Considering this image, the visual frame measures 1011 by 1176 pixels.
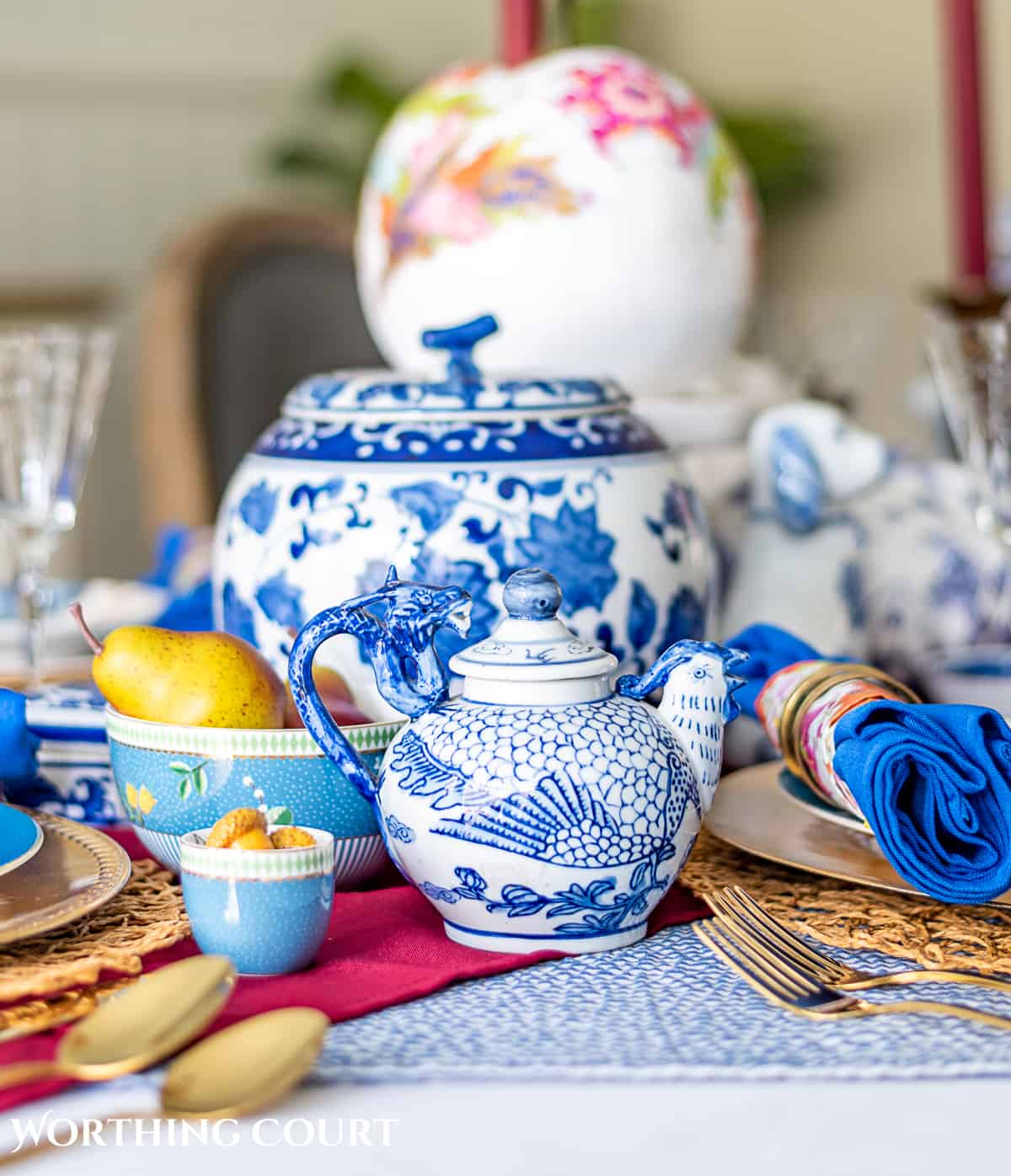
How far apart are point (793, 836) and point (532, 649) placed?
154 mm

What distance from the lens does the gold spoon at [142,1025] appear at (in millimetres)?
372

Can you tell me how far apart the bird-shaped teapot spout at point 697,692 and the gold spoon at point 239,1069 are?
0.53 ft

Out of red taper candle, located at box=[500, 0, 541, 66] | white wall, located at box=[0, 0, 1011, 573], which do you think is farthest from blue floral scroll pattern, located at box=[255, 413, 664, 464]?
white wall, located at box=[0, 0, 1011, 573]

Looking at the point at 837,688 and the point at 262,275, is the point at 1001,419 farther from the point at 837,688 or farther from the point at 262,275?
the point at 262,275

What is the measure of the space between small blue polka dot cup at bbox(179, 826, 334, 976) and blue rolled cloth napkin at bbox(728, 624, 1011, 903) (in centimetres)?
18

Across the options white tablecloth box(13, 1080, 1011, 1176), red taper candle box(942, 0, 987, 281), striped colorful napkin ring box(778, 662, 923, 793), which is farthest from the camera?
red taper candle box(942, 0, 987, 281)

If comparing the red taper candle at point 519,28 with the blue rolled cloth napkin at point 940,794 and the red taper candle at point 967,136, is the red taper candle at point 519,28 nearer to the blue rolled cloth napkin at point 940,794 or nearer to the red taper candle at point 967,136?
the red taper candle at point 967,136

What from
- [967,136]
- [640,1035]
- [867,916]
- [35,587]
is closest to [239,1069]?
[640,1035]

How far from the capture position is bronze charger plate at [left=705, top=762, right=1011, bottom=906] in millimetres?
527

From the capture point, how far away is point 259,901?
45 centimetres

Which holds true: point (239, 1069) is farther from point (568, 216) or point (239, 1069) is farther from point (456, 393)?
point (568, 216)

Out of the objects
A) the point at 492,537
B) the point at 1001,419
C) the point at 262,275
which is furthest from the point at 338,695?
the point at 262,275

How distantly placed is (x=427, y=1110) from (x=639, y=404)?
0.50m

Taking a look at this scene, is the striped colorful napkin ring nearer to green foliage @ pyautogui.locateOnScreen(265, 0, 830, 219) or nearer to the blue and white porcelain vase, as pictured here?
the blue and white porcelain vase
